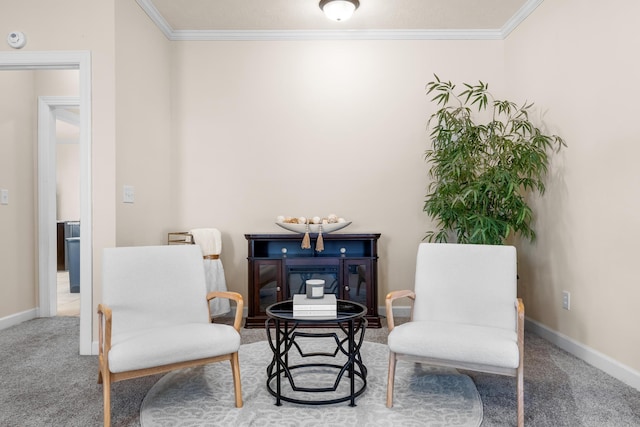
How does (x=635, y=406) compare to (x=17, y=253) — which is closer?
(x=635, y=406)

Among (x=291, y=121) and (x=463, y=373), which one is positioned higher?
(x=291, y=121)

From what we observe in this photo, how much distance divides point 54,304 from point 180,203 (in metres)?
1.53

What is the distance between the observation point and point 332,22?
3.93m

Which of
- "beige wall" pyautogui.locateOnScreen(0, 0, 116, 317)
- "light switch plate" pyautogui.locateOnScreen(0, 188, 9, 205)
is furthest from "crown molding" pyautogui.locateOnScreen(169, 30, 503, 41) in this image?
"light switch plate" pyautogui.locateOnScreen(0, 188, 9, 205)

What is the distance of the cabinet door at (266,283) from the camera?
374 centimetres

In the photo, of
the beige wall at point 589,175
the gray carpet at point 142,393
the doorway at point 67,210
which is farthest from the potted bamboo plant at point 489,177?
the doorway at point 67,210

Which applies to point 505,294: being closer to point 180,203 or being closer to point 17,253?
point 180,203

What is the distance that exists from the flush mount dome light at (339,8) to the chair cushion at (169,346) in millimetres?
2566

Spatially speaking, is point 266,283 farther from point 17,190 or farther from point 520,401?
point 17,190

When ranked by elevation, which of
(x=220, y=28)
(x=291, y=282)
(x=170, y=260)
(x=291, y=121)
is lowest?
(x=291, y=282)

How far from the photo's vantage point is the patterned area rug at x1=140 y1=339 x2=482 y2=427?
2039 millimetres

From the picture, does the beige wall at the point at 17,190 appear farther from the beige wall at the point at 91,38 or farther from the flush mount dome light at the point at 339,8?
the flush mount dome light at the point at 339,8

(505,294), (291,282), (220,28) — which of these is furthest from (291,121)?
(505,294)

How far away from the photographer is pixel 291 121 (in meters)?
4.16
